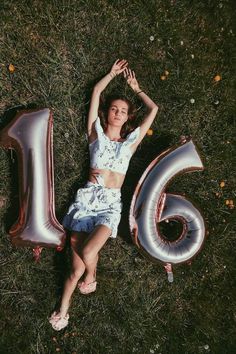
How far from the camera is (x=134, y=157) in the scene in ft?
19.5

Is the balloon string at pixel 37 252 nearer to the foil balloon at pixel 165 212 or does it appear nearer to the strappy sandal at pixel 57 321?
the strappy sandal at pixel 57 321

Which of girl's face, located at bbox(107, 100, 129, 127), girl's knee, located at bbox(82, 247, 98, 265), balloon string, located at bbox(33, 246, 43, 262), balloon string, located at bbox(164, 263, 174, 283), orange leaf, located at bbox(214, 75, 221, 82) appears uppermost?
orange leaf, located at bbox(214, 75, 221, 82)

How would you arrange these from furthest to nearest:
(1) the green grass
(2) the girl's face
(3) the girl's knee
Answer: (1) the green grass → (2) the girl's face → (3) the girl's knee

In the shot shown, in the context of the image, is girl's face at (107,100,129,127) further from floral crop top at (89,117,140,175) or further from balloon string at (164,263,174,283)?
balloon string at (164,263,174,283)

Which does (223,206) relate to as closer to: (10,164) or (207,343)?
(207,343)

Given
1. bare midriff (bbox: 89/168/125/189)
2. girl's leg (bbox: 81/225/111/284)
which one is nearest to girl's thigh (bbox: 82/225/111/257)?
girl's leg (bbox: 81/225/111/284)

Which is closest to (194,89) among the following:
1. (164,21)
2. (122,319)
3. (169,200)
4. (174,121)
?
(174,121)

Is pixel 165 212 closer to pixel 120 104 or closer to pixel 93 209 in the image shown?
pixel 93 209

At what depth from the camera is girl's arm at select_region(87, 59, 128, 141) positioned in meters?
5.53

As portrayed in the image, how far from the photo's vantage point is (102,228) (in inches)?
205

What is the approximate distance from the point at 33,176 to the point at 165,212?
1.74 metres

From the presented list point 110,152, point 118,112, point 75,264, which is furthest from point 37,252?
point 118,112

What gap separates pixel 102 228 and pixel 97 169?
806mm

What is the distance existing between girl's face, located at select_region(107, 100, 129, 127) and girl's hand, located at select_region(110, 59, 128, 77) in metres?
0.45
